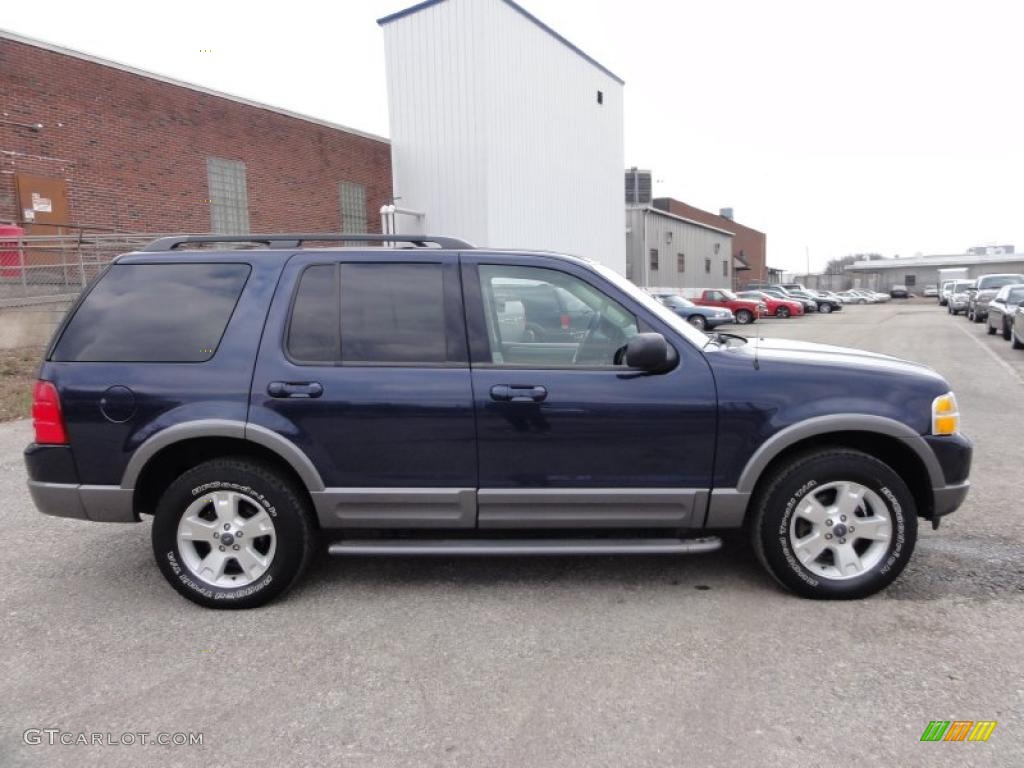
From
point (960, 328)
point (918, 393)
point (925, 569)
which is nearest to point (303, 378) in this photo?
point (918, 393)

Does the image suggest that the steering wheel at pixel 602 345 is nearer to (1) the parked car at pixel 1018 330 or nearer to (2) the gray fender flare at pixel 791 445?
(2) the gray fender flare at pixel 791 445

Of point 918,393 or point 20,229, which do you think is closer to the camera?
point 918,393

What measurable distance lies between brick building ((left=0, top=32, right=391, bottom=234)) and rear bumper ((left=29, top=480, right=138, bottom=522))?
1530 centimetres

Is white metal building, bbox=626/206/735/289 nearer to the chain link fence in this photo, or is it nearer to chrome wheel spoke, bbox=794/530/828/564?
the chain link fence

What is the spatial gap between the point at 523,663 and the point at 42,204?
17735mm

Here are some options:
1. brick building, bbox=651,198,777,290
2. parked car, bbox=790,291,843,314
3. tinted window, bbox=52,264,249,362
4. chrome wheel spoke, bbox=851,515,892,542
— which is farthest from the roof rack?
brick building, bbox=651,198,777,290

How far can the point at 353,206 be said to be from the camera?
25094 millimetres

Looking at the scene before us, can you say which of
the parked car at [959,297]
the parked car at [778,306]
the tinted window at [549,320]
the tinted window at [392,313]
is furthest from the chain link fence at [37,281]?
the parked car at [959,297]

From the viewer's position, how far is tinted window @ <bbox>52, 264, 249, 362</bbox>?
148 inches

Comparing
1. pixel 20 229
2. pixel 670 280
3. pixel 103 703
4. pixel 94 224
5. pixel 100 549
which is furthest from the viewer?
pixel 670 280

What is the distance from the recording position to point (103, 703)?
9.65ft

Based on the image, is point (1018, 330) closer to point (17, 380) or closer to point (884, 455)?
point (884, 455)

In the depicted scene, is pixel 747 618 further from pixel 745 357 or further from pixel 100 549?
pixel 100 549

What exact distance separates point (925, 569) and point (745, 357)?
1.64 metres
